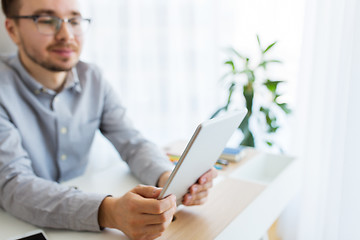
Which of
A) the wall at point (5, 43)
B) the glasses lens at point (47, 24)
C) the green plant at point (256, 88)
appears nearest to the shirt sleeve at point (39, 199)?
the glasses lens at point (47, 24)

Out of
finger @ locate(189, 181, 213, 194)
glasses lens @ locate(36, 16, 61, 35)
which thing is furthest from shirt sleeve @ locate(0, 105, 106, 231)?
glasses lens @ locate(36, 16, 61, 35)

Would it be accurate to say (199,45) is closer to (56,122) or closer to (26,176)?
(56,122)

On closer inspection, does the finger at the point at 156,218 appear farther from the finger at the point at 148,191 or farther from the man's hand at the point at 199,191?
the man's hand at the point at 199,191

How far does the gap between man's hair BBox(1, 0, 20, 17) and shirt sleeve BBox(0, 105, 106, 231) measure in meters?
0.46

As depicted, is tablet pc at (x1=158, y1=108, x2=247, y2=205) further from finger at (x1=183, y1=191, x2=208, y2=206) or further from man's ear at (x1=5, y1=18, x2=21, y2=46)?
man's ear at (x1=5, y1=18, x2=21, y2=46)

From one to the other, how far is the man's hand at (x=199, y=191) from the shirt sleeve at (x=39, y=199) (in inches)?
8.9

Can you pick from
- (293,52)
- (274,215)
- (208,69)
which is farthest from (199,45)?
(274,215)

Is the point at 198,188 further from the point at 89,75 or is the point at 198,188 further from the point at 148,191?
the point at 89,75

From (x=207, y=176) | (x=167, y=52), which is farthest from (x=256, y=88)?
(x=207, y=176)

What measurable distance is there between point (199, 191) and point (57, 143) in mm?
604

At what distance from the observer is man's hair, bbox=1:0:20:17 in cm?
113

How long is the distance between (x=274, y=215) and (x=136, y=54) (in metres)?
1.47

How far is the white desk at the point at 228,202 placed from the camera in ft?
2.71

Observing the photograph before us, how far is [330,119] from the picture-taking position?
131cm
